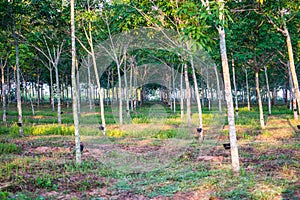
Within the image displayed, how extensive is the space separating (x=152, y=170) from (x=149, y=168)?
27 cm

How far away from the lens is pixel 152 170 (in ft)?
27.5

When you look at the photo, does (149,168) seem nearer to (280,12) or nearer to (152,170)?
(152,170)

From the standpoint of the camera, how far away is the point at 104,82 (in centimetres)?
4800

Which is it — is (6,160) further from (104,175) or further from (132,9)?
(132,9)

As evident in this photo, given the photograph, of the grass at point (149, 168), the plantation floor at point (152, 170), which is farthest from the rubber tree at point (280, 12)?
the plantation floor at point (152, 170)

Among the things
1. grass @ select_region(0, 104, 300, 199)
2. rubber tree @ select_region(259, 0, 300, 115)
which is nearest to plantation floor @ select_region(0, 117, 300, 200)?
grass @ select_region(0, 104, 300, 199)

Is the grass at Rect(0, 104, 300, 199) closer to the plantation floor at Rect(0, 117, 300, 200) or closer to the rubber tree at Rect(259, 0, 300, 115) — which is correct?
the plantation floor at Rect(0, 117, 300, 200)

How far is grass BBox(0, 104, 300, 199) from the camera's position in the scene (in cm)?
622

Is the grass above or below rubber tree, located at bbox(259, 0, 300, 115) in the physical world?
below

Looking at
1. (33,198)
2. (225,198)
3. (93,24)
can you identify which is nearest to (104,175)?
(33,198)

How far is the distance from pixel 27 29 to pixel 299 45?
14.3 metres

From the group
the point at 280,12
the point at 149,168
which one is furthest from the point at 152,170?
the point at 280,12

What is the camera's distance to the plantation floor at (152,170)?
6.18 meters

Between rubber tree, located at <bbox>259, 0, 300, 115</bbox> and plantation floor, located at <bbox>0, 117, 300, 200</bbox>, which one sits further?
rubber tree, located at <bbox>259, 0, 300, 115</bbox>
